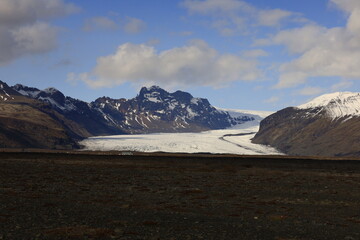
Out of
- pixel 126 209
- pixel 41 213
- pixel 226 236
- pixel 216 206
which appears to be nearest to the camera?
pixel 226 236

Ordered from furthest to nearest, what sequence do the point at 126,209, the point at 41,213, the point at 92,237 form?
the point at 126,209 < the point at 41,213 < the point at 92,237

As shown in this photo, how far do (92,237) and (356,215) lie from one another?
19916mm

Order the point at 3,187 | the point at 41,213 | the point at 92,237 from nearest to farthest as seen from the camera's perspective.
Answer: the point at 92,237, the point at 41,213, the point at 3,187

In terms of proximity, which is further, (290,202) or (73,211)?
(290,202)

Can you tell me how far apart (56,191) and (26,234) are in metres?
18.0

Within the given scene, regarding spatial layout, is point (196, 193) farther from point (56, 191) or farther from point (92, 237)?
point (92, 237)

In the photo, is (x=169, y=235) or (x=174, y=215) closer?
(x=169, y=235)

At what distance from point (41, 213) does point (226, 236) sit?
11.6 metres

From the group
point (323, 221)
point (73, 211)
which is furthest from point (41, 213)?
point (323, 221)

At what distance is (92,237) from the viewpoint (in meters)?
20.6

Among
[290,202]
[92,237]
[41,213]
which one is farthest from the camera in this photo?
[290,202]

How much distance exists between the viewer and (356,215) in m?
31.4

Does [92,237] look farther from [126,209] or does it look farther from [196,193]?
[196,193]

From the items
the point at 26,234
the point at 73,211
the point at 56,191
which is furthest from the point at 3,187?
the point at 26,234
